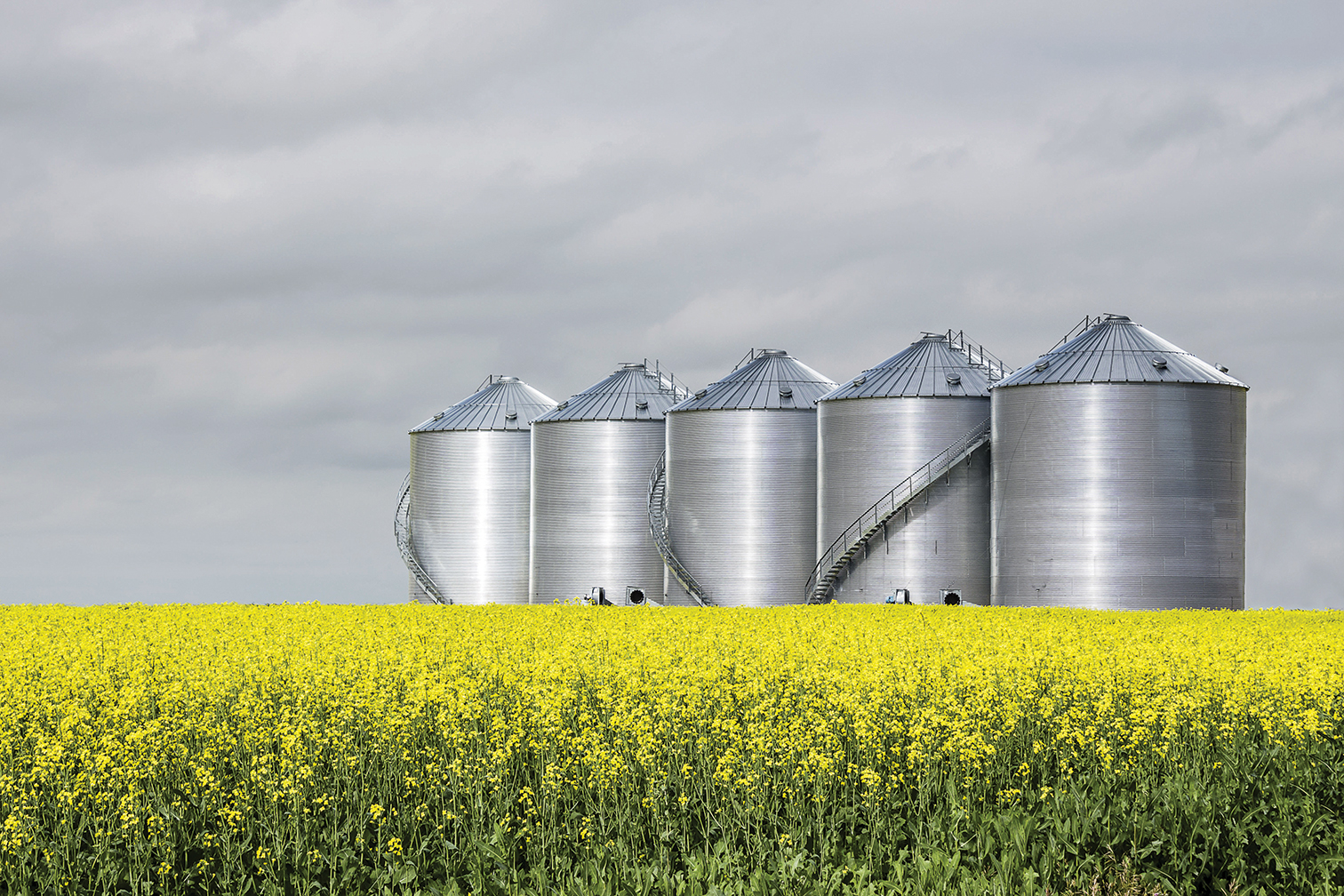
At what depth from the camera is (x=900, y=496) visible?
42.7 m

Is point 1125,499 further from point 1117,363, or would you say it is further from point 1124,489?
point 1117,363

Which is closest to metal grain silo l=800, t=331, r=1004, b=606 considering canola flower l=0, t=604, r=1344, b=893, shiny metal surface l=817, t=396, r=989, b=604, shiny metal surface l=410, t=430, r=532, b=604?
shiny metal surface l=817, t=396, r=989, b=604

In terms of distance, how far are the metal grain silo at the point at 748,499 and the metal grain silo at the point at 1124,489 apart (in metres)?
8.27

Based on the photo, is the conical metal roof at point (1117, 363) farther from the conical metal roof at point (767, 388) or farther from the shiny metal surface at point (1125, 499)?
the conical metal roof at point (767, 388)

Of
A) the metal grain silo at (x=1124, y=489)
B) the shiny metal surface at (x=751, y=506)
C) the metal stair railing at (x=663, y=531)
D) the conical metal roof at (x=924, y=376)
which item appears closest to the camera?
the metal grain silo at (x=1124, y=489)

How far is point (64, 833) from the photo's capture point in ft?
32.3

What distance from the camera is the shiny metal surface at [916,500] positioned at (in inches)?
1666

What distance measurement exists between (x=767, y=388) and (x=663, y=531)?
21.1ft

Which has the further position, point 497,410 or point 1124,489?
point 497,410

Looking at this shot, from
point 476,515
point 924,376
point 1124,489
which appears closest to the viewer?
point 1124,489

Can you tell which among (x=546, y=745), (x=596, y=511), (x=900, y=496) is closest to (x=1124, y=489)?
(x=900, y=496)

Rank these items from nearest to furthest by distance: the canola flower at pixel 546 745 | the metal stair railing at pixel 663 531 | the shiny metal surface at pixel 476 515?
the canola flower at pixel 546 745 < the metal stair railing at pixel 663 531 < the shiny metal surface at pixel 476 515

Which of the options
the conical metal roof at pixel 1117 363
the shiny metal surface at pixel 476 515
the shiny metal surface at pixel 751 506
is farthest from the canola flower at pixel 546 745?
the shiny metal surface at pixel 476 515

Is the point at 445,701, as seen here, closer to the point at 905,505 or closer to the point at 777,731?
the point at 777,731
